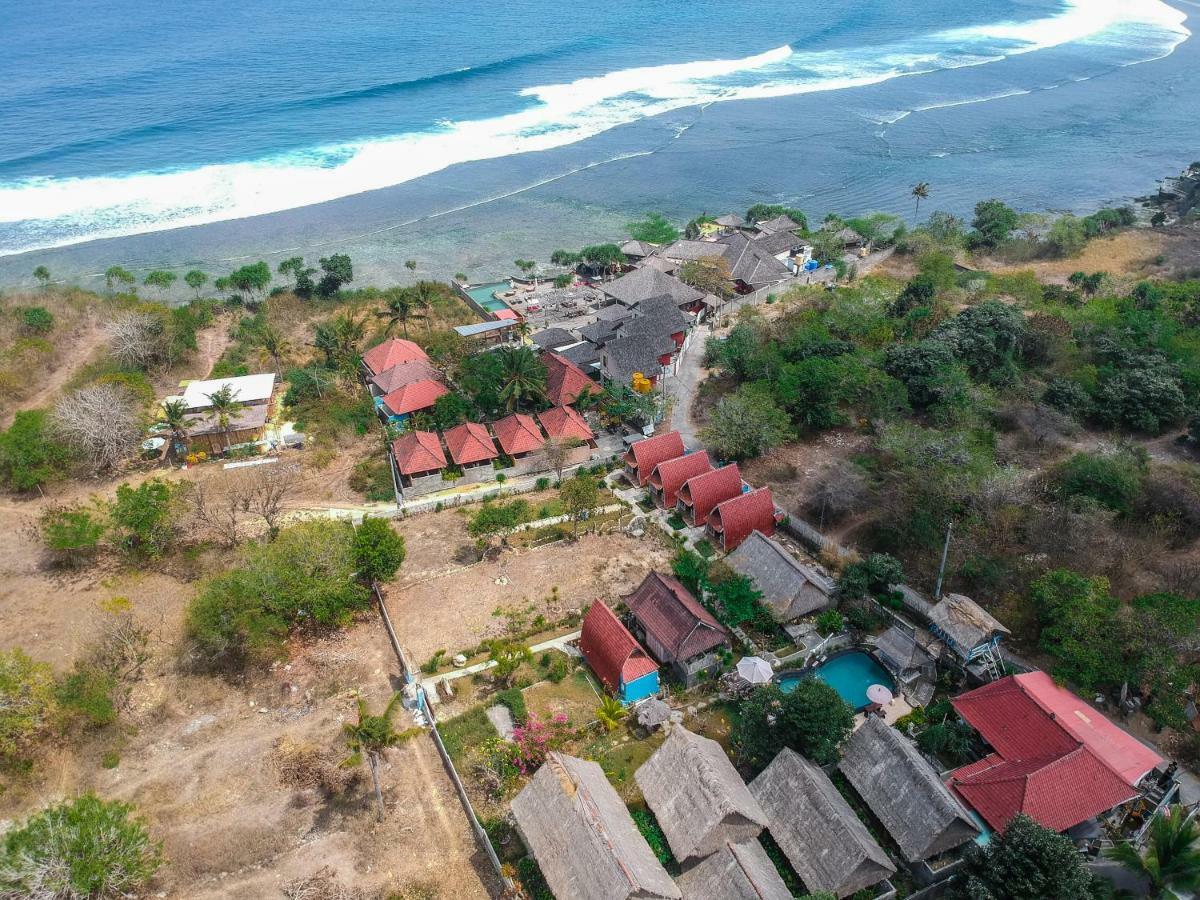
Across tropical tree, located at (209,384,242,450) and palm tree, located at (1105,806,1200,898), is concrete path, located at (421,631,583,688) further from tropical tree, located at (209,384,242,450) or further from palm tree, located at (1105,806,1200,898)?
tropical tree, located at (209,384,242,450)

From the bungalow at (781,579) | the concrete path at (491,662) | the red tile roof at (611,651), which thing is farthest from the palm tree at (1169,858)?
the concrete path at (491,662)

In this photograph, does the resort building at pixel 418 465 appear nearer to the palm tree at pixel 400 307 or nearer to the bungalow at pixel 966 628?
the palm tree at pixel 400 307

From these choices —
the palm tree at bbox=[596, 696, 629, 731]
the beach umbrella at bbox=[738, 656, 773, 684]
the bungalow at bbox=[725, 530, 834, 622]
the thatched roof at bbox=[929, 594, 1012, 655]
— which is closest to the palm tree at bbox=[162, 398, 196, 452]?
the palm tree at bbox=[596, 696, 629, 731]

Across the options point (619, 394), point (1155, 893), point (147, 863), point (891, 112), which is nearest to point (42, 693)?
point (147, 863)

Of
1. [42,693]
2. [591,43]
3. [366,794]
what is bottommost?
[366,794]

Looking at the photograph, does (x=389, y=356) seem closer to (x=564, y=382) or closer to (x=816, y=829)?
(x=564, y=382)

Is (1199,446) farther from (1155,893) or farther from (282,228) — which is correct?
(282,228)
